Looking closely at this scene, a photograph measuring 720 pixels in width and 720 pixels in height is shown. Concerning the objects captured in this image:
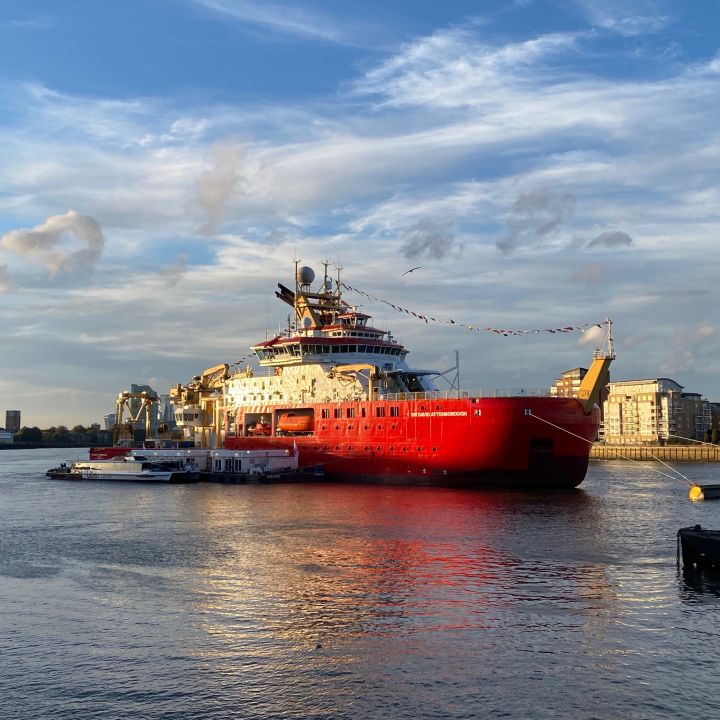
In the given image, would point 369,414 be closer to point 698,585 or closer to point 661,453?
point 698,585

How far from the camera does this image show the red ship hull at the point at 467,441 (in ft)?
159

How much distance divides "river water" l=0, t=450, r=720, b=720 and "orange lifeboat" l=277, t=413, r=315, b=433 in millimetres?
22562

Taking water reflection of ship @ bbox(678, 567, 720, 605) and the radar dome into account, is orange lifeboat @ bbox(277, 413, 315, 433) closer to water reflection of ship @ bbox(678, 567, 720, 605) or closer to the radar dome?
the radar dome

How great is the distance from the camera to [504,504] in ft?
144

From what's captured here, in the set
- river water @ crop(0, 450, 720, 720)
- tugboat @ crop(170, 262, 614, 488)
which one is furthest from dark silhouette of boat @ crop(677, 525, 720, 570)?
tugboat @ crop(170, 262, 614, 488)

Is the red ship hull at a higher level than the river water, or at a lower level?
higher

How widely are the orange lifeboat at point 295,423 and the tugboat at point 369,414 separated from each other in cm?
11

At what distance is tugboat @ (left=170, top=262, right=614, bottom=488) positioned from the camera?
48.8m

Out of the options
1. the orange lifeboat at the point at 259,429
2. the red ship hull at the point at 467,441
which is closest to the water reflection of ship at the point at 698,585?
the red ship hull at the point at 467,441

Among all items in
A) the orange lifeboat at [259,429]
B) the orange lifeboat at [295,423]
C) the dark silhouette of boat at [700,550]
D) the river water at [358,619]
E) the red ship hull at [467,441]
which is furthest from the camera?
the orange lifeboat at [259,429]

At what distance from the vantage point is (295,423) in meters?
62.9

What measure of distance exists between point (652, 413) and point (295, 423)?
128043mm

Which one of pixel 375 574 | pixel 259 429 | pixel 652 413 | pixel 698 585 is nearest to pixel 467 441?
pixel 259 429

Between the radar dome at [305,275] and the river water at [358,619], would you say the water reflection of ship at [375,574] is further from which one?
the radar dome at [305,275]
